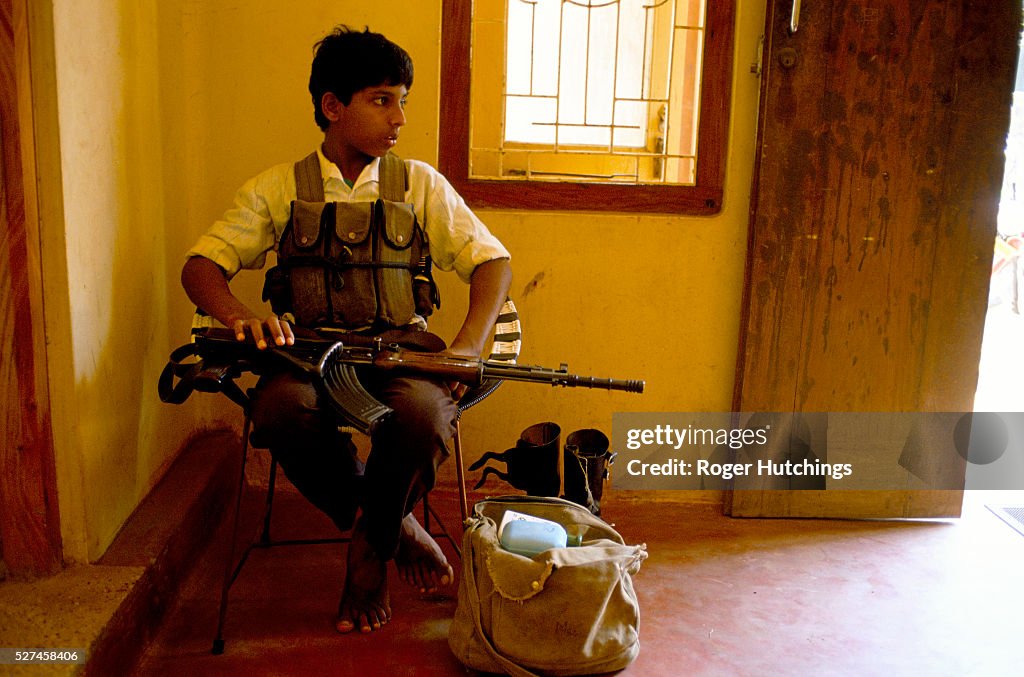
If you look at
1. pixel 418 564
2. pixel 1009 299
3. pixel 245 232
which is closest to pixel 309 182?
pixel 245 232

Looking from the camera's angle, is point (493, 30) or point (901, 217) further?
point (493, 30)

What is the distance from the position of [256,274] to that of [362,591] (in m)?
1.27

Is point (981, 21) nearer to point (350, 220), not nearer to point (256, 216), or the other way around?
point (350, 220)

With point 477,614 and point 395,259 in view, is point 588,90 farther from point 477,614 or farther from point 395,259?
point 477,614

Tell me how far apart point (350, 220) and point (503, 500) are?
860mm

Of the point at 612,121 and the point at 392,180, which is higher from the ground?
the point at 612,121

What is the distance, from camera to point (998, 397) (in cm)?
468

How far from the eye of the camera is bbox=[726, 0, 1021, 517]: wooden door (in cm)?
288

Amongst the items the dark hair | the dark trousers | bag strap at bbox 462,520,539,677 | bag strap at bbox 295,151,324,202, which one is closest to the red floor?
bag strap at bbox 462,520,539,677

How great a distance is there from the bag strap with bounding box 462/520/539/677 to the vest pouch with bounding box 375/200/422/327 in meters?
0.63

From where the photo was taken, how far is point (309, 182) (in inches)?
97.0

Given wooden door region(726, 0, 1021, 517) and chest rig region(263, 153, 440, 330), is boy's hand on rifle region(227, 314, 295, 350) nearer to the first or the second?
chest rig region(263, 153, 440, 330)

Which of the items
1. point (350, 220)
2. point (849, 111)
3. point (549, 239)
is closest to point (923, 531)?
point (849, 111)

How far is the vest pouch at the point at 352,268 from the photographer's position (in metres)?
2.38
